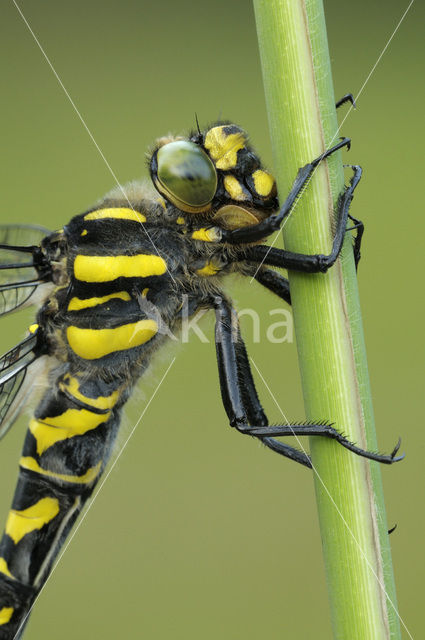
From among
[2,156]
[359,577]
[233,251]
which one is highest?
[2,156]

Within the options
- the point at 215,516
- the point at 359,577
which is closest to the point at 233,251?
the point at 359,577

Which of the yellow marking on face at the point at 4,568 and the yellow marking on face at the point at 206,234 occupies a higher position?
the yellow marking on face at the point at 206,234

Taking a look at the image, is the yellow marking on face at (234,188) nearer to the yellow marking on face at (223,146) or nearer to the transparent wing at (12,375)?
the yellow marking on face at (223,146)

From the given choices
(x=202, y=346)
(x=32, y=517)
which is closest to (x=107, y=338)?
(x=32, y=517)

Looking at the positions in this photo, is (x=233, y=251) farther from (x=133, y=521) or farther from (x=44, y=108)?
(x=44, y=108)

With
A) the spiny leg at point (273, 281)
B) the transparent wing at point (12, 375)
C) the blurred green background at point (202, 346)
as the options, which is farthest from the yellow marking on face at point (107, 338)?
the blurred green background at point (202, 346)

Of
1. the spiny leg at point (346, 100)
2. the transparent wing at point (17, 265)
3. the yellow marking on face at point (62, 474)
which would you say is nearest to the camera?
the spiny leg at point (346, 100)
